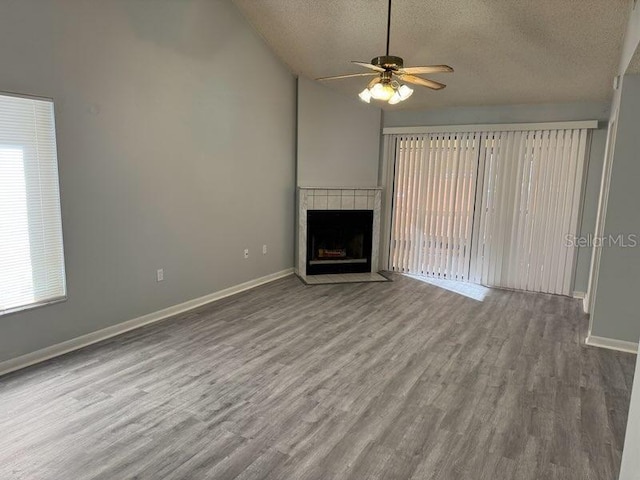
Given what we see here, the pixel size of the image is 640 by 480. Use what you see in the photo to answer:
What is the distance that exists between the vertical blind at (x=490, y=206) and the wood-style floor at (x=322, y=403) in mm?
1337

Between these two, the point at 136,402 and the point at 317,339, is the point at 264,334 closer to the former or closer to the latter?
the point at 317,339

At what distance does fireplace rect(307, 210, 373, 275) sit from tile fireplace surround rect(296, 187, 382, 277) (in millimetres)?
62

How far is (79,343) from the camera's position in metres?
3.47

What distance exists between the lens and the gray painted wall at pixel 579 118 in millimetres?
5016

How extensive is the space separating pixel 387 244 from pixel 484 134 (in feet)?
6.97

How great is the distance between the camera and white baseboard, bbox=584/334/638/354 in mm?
3652

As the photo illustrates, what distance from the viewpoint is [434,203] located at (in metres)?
6.10

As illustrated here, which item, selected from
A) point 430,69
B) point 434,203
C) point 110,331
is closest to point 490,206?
point 434,203

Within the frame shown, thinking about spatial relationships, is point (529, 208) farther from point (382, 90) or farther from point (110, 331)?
point (110, 331)

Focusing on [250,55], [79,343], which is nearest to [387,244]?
[250,55]

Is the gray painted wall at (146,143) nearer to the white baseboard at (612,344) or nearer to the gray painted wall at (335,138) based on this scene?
→ the gray painted wall at (335,138)

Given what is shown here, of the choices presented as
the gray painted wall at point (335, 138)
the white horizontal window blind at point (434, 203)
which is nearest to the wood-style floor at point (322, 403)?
the white horizontal window blind at point (434, 203)

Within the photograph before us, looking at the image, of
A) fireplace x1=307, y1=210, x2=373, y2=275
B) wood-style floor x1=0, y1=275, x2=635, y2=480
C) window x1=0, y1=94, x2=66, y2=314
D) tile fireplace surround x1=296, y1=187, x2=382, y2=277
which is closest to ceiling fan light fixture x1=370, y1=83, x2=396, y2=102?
wood-style floor x1=0, y1=275, x2=635, y2=480

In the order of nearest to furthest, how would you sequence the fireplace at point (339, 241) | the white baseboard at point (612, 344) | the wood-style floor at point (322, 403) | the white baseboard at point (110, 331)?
the wood-style floor at point (322, 403) → the white baseboard at point (110, 331) → the white baseboard at point (612, 344) → the fireplace at point (339, 241)
